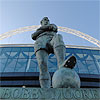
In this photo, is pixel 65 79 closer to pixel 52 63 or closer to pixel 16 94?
pixel 16 94

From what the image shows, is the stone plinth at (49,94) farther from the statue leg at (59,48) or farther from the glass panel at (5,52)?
the glass panel at (5,52)

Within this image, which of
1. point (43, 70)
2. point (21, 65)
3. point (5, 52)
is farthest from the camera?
point (5, 52)

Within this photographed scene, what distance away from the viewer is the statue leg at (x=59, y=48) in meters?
4.68

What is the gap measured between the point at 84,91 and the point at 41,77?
163cm

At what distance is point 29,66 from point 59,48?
19.1 meters

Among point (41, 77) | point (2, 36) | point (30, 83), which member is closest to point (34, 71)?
point (30, 83)

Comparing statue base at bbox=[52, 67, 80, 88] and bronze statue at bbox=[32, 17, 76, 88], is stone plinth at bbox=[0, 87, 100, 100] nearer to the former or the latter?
statue base at bbox=[52, 67, 80, 88]

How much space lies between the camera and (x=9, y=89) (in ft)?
12.0

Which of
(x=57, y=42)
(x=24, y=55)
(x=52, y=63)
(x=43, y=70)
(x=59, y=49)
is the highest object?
(x=24, y=55)

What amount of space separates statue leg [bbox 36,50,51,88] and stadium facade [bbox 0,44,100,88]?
54.7 feet

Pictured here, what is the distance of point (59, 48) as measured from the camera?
15.7 ft

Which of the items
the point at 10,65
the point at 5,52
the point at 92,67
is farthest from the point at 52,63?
the point at 5,52

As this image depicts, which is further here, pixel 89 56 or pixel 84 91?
pixel 89 56

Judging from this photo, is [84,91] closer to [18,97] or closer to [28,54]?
[18,97]
